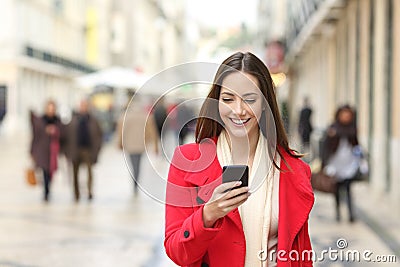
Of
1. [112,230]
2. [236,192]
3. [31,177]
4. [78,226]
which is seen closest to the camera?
[236,192]

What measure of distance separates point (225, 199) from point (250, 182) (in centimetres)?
19

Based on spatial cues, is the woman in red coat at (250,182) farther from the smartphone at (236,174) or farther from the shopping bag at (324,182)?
the shopping bag at (324,182)

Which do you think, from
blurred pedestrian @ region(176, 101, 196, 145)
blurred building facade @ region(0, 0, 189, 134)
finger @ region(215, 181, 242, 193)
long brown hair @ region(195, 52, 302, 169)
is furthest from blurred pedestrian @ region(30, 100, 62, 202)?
blurred building facade @ region(0, 0, 189, 134)

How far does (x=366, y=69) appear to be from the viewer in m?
15.9

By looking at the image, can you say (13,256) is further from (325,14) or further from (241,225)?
(325,14)

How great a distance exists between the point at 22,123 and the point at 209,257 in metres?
37.3

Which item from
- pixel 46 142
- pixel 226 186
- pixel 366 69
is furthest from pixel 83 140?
pixel 226 186

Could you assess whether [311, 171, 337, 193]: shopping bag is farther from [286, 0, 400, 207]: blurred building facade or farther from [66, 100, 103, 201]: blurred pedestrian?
[66, 100, 103, 201]: blurred pedestrian

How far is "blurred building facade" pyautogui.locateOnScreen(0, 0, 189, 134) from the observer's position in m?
39.1

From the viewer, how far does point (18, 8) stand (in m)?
38.8

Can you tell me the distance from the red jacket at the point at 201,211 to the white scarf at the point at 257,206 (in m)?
0.04

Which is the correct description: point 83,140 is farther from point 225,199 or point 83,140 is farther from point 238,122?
point 225,199

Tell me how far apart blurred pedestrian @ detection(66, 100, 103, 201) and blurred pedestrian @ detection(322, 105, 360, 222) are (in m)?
3.69

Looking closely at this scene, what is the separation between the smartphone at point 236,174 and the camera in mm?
2127
